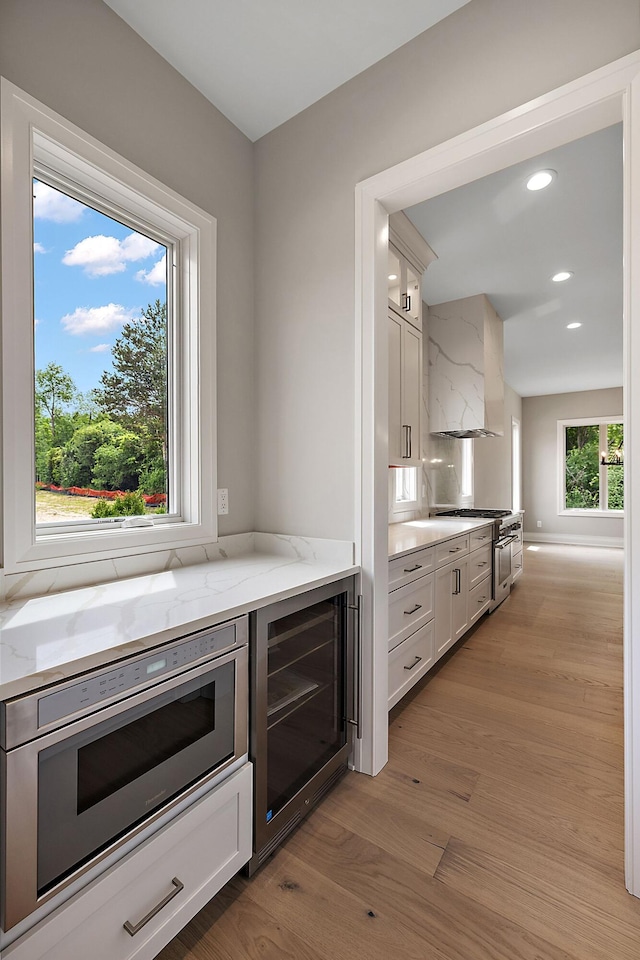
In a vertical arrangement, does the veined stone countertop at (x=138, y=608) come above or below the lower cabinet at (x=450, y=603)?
above

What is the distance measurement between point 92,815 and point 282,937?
0.66 meters

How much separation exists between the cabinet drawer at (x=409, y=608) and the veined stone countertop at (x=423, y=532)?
0.20m

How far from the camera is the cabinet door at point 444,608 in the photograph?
108 inches

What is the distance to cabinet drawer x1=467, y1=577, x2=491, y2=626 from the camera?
135 inches

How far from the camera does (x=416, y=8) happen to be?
5.31ft

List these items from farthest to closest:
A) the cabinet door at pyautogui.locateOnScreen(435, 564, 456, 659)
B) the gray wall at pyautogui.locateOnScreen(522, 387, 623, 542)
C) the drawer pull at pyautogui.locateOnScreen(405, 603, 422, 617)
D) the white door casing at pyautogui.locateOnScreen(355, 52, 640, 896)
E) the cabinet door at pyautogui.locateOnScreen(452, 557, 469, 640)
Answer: the gray wall at pyautogui.locateOnScreen(522, 387, 623, 542), the cabinet door at pyautogui.locateOnScreen(452, 557, 469, 640), the cabinet door at pyautogui.locateOnScreen(435, 564, 456, 659), the drawer pull at pyautogui.locateOnScreen(405, 603, 422, 617), the white door casing at pyautogui.locateOnScreen(355, 52, 640, 896)

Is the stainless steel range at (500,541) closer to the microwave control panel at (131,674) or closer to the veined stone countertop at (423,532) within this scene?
the veined stone countertop at (423,532)

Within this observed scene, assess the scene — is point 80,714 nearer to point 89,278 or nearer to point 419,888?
point 419,888

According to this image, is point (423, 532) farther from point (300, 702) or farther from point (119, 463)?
point (119, 463)

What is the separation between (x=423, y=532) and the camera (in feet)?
10.0

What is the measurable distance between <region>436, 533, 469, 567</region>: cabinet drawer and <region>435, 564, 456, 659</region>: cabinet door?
0.06 meters

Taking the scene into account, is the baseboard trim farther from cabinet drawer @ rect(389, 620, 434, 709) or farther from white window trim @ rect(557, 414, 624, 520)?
cabinet drawer @ rect(389, 620, 434, 709)

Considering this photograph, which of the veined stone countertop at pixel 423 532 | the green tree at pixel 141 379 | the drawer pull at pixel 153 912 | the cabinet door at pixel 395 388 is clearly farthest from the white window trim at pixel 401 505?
the drawer pull at pixel 153 912

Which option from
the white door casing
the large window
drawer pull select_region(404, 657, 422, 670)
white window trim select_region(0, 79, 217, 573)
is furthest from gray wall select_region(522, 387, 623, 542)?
the large window
